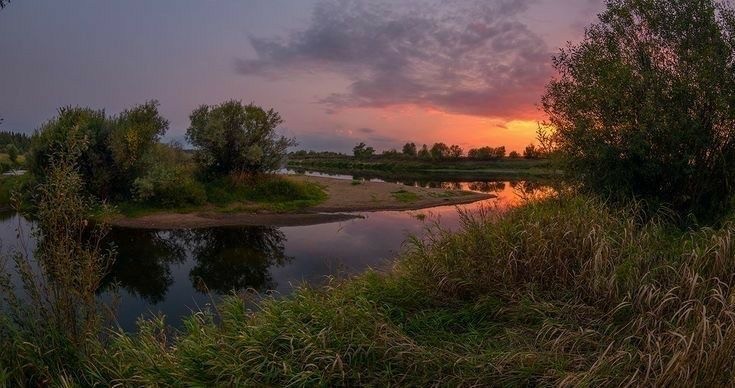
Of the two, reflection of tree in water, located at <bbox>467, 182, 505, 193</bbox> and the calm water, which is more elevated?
reflection of tree in water, located at <bbox>467, 182, 505, 193</bbox>

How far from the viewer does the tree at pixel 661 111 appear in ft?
43.6

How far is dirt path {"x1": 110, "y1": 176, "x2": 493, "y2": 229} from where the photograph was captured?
27.4 m

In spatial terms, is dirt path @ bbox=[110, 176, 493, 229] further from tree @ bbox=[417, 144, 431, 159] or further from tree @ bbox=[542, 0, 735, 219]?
tree @ bbox=[417, 144, 431, 159]

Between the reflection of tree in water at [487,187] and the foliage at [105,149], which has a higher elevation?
the foliage at [105,149]

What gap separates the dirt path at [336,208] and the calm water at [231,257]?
162 cm

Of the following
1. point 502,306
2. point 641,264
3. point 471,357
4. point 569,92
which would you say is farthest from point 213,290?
point 569,92

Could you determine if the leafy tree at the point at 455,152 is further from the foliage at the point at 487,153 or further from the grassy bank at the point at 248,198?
the grassy bank at the point at 248,198

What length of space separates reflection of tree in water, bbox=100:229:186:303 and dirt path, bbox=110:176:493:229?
252 cm

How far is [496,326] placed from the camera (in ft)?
25.9

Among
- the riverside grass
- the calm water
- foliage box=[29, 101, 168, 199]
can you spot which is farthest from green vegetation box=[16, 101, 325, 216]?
the riverside grass

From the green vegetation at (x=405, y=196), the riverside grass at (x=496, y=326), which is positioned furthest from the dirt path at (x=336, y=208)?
the riverside grass at (x=496, y=326)

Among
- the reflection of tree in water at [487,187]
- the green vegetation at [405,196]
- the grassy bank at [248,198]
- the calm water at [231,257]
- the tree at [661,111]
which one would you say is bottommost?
the calm water at [231,257]

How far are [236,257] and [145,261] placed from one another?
138 inches

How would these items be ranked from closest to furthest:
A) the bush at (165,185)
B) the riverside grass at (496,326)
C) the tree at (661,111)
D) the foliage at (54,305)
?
the riverside grass at (496,326)
the foliage at (54,305)
the tree at (661,111)
the bush at (165,185)
